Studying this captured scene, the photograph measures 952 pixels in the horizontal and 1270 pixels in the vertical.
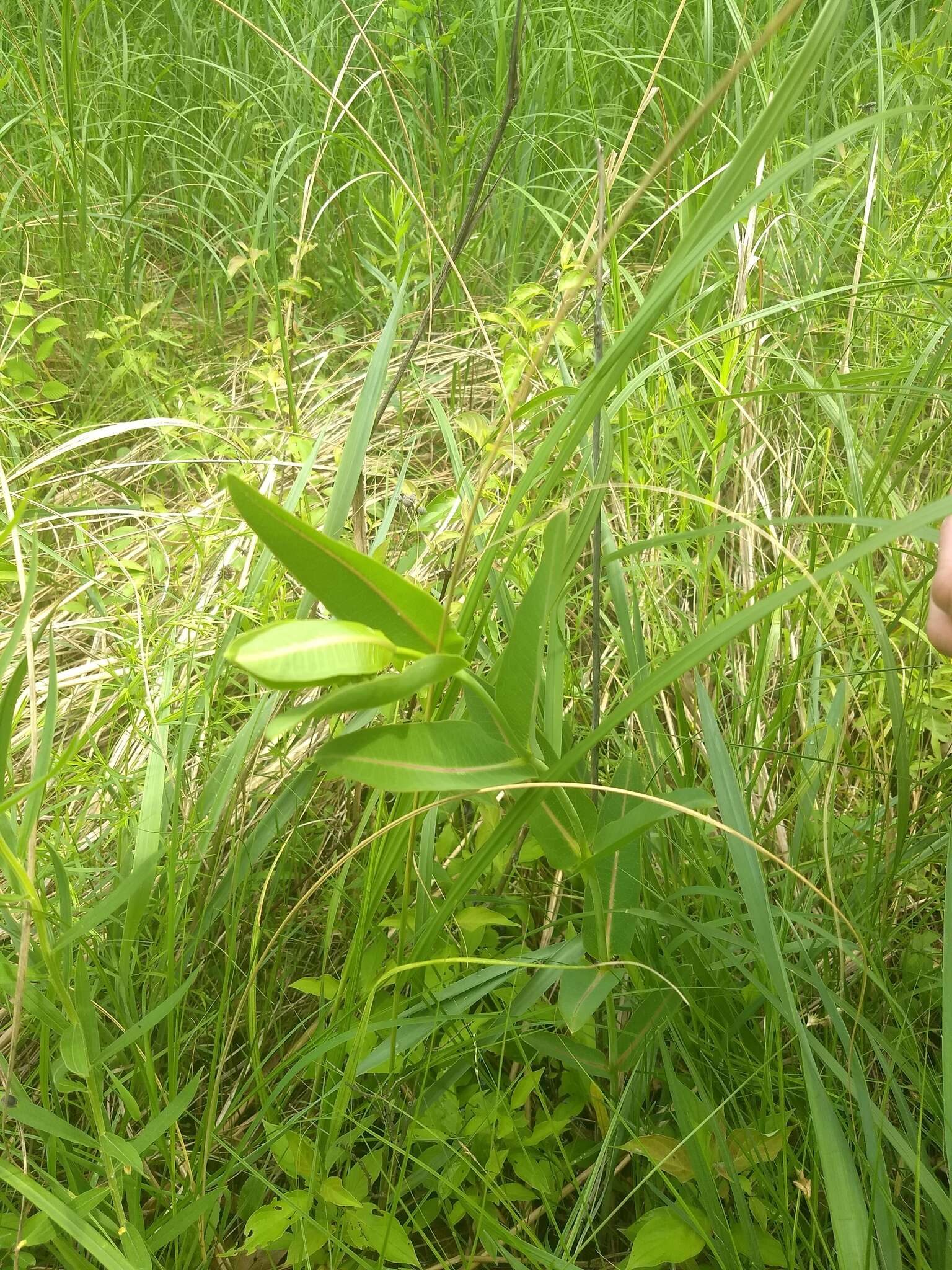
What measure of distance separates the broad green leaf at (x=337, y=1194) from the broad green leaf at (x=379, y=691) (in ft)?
1.78

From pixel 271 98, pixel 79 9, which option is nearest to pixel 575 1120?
pixel 271 98

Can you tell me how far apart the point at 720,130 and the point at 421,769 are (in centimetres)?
199

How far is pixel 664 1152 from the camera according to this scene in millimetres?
828

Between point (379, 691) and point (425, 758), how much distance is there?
10cm

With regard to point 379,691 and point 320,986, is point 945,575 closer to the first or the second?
point 379,691

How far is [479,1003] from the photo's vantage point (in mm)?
1008

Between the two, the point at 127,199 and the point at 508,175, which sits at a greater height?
the point at 127,199

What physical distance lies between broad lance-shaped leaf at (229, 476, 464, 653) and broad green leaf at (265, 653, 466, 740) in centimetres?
3

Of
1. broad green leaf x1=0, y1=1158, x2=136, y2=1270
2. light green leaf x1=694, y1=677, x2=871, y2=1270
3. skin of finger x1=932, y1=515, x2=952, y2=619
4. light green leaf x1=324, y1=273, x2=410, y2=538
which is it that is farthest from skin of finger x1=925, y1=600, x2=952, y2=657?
broad green leaf x1=0, y1=1158, x2=136, y2=1270

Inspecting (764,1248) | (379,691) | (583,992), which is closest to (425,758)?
(379,691)

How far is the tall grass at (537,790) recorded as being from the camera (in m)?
0.78

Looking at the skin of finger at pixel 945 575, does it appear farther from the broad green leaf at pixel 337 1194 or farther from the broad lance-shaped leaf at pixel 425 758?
the broad green leaf at pixel 337 1194

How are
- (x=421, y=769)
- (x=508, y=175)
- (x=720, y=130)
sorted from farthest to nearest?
(x=508, y=175) < (x=720, y=130) < (x=421, y=769)

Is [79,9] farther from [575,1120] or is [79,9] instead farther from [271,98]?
[575,1120]
